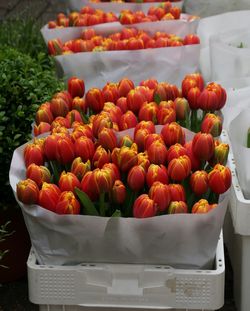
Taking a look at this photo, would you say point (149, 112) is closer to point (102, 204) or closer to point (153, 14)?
point (102, 204)

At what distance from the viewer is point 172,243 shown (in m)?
1.95

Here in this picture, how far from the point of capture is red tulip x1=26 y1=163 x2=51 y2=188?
204cm

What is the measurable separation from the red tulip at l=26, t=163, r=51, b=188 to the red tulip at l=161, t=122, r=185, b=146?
1.28ft

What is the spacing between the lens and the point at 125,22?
3.76 metres

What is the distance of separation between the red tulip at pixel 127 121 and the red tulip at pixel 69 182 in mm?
395

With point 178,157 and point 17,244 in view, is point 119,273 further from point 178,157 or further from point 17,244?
point 17,244

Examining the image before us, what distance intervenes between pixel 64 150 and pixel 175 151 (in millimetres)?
329

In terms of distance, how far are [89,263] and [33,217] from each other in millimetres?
A: 206

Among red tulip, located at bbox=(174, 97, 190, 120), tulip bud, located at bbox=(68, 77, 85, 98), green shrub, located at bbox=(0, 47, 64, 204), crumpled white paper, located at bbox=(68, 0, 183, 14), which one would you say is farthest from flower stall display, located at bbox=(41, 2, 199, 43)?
red tulip, located at bbox=(174, 97, 190, 120)

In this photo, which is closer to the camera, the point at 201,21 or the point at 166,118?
the point at 166,118

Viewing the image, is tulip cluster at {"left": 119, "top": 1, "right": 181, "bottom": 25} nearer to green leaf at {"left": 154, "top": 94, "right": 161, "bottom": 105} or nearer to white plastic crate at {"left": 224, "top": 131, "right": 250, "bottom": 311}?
green leaf at {"left": 154, "top": 94, "right": 161, "bottom": 105}

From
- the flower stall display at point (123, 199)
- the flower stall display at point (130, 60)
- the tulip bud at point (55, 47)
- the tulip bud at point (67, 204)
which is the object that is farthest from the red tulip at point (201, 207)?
the tulip bud at point (55, 47)

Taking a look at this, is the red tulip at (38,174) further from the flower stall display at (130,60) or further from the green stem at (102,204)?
the flower stall display at (130,60)

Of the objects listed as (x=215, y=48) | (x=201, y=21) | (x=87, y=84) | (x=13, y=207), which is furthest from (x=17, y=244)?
(x=201, y=21)
